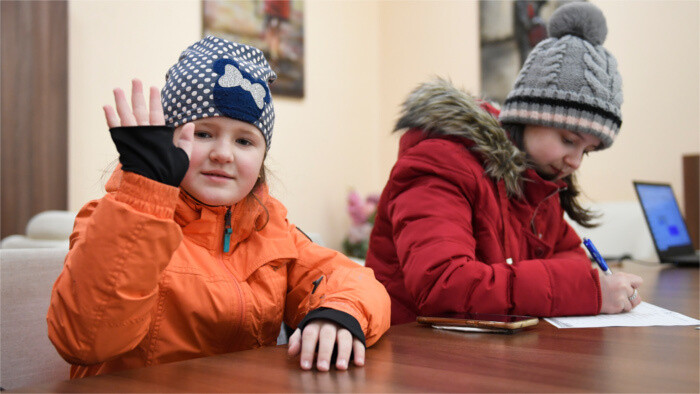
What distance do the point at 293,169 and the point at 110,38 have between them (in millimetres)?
1349

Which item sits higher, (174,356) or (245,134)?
(245,134)

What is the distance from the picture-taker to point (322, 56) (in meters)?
4.06

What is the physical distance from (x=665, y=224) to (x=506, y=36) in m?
1.76

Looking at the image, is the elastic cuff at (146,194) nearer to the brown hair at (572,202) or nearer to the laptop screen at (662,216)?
the brown hair at (572,202)

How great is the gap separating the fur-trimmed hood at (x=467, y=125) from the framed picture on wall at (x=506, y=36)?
227 cm

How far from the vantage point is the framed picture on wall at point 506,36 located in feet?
11.2

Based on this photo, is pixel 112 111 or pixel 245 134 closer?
pixel 112 111

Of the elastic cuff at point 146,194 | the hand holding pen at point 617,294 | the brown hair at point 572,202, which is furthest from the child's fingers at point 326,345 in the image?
the brown hair at point 572,202

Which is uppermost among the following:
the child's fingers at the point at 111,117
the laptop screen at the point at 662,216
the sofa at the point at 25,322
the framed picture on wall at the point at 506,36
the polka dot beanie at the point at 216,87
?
the framed picture on wall at the point at 506,36

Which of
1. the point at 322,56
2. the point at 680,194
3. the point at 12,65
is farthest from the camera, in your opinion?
the point at 322,56

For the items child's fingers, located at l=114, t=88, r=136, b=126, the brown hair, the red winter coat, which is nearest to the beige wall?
the brown hair

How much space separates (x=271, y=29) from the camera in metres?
3.71

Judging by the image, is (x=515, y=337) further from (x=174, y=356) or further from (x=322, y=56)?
(x=322, y=56)

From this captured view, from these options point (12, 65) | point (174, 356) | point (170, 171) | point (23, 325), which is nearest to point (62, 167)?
point (12, 65)
